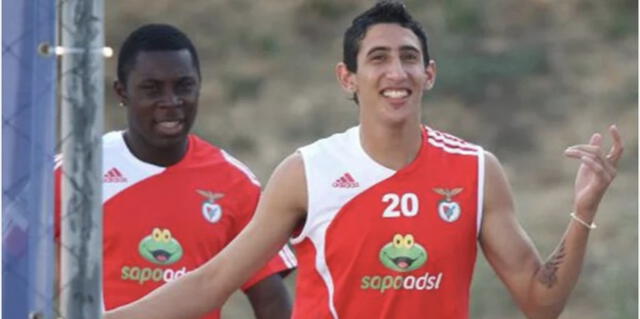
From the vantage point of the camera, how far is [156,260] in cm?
793

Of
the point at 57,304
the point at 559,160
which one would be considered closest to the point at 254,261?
the point at 57,304

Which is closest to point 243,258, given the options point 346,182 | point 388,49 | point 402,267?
point 346,182

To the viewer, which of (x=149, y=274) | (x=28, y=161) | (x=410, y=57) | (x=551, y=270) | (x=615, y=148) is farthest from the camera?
(x=149, y=274)

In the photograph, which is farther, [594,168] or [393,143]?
[393,143]

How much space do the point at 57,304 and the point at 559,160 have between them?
396 inches

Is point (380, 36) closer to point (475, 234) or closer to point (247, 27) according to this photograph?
point (475, 234)

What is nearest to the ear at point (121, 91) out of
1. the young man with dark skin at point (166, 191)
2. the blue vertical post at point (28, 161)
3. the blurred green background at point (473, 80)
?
the young man with dark skin at point (166, 191)

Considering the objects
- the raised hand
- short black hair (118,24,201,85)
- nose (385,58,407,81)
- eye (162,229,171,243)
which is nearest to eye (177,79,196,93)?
short black hair (118,24,201,85)

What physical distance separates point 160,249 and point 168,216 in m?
0.15

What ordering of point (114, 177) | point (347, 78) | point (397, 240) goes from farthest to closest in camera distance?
1. point (114, 177)
2. point (347, 78)
3. point (397, 240)

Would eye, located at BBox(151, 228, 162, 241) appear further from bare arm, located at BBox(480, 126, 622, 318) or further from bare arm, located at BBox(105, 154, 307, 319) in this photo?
bare arm, located at BBox(480, 126, 622, 318)

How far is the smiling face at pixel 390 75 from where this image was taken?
683 centimetres

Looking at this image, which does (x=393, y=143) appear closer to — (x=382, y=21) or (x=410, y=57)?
(x=410, y=57)

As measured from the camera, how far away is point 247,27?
18047mm
